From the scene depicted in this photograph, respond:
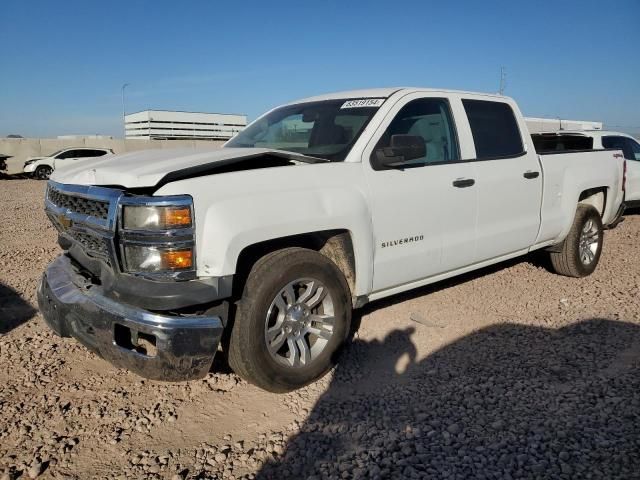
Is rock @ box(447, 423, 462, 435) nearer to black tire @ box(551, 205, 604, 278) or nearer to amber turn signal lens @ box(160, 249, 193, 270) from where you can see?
amber turn signal lens @ box(160, 249, 193, 270)

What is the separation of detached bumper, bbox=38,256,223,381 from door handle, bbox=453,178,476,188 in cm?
226

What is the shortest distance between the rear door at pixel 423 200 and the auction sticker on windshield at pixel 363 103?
0.15 m

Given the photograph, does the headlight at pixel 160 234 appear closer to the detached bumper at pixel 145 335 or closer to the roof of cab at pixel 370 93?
the detached bumper at pixel 145 335

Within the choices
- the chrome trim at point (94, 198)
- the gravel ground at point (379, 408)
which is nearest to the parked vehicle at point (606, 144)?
the gravel ground at point (379, 408)

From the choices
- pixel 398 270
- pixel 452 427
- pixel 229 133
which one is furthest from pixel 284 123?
pixel 229 133

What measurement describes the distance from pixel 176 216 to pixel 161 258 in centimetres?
24

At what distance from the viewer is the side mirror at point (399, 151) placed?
11.3 feet

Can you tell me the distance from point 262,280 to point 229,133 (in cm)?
4300

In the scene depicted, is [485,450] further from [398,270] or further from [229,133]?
[229,133]

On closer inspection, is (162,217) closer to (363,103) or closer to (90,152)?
(363,103)

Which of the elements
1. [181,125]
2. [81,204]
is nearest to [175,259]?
[81,204]

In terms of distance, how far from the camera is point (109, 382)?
3.42 m

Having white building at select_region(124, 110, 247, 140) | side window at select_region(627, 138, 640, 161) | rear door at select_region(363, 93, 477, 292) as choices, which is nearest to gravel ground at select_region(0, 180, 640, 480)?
rear door at select_region(363, 93, 477, 292)

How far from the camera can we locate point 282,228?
2982mm
